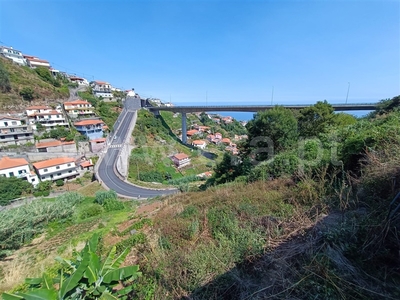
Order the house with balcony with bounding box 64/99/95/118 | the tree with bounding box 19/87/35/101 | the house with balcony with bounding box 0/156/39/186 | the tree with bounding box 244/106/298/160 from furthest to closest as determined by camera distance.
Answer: the house with balcony with bounding box 64/99/95/118 → the tree with bounding box 19/87/35/101 → the house with balcony with bounding box 0/156/39/186 → the tree with bounding box 244/106/298/160

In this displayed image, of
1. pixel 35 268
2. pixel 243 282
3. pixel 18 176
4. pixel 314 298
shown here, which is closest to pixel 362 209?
pixel 314 298

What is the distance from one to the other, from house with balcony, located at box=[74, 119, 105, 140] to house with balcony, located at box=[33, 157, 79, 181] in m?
8.92

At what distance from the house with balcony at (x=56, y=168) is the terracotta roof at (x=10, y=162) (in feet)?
4.99

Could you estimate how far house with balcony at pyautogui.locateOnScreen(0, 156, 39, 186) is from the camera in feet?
78.2

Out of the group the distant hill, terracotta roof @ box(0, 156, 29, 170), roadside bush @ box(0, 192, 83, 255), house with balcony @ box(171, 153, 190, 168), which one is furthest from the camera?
house with balcony @ box(171, 153, 190, 168)

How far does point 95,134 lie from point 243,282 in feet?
138

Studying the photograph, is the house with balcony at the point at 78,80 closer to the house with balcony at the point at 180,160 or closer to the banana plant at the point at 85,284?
the house with balcony at the point at 180,160

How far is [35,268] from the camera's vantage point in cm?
514

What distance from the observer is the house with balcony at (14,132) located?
2934 centimetres

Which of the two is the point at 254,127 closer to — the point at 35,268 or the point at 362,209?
the point at 362,209

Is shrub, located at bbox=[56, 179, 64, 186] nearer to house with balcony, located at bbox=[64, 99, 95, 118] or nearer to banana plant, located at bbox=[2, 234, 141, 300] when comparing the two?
house with balcony, located at bbox=[64, 99, 95, 118]

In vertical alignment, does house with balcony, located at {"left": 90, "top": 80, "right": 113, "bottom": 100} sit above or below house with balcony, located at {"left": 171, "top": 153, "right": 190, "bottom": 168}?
above

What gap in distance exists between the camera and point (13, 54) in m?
52.7

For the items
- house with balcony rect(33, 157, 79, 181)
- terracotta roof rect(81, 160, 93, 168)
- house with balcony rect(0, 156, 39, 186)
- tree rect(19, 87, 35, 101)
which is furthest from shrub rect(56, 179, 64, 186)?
tree rect(19, 87, 35, 101)
